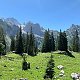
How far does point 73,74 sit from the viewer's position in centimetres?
6531

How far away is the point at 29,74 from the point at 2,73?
6898 millimetres

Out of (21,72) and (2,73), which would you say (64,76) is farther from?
(2,73)

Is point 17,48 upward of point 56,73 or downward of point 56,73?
upward

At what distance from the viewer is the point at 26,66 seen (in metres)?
71.8

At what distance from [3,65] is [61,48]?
59502mm

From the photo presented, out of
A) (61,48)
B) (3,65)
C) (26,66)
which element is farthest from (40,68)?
(61,48)

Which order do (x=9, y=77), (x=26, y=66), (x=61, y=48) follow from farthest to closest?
(x=61, y=48)
(x=26, y=66)
(x=9, y=77)

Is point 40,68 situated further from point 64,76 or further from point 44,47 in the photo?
point 44,47

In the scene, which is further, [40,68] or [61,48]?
[61,48]

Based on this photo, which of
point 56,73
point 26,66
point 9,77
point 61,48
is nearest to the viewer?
point 9,77

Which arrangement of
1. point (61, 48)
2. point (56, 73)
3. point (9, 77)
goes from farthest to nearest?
point (61, 48) → point (56, 73) → point (9, 77)

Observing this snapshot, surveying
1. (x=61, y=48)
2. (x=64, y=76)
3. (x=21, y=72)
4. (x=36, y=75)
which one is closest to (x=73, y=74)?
(x=64, y=76)

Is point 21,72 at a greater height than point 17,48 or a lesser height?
lesser

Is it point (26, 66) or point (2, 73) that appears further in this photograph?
point (26, 66)
